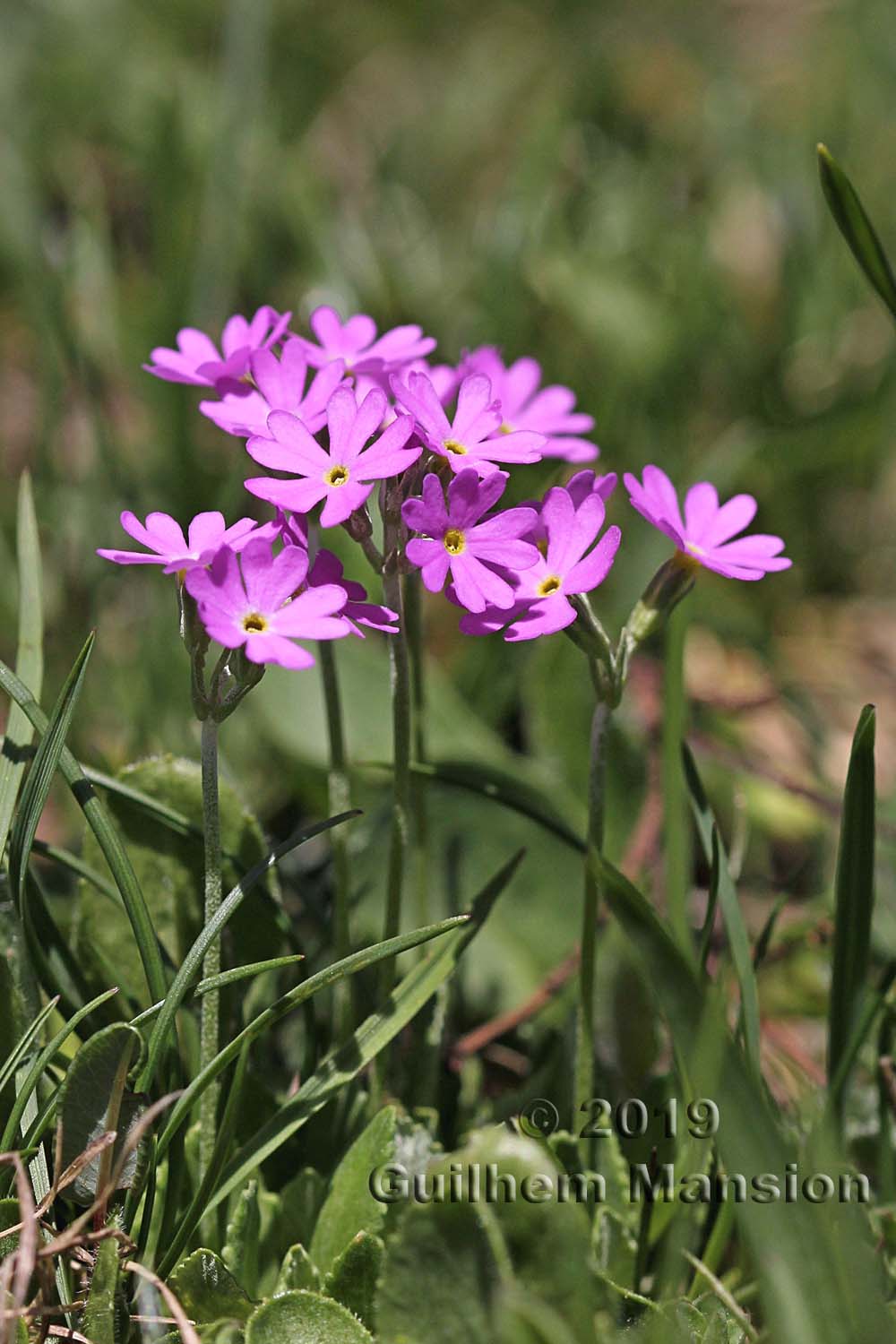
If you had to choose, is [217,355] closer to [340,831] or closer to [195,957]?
[340,831]

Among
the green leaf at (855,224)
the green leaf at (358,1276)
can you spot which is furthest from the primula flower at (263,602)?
the green leaf at (855,224)

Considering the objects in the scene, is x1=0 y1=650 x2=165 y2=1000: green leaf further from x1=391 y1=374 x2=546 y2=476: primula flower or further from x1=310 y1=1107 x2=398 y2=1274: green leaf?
x1=391 y1=374 x2=546 y2=476: primula flower

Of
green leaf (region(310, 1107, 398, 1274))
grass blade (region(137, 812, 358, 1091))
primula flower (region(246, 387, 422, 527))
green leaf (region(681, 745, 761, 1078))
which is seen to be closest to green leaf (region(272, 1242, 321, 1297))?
green leaf (region(310, 1107, 398, 1274))

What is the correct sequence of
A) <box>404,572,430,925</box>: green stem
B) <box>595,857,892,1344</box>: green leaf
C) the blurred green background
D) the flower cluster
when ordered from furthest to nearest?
the blurred green background, <box>404,572,430,925</box>: green stem, the flower cluster, <box>595,857,892,1344</box>: green leaf

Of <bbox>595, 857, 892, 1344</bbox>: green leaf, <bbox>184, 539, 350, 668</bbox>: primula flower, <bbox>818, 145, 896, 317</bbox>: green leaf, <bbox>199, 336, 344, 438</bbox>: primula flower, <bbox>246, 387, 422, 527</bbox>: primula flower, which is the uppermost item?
<bbox>818, 145, 896, 317</bbox>: green leaf

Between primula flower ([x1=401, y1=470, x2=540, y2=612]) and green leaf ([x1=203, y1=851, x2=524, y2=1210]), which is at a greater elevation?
primula flower ([x1=401, y1=470, x2=540, y2=612])

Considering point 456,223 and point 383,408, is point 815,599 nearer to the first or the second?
point 456,223

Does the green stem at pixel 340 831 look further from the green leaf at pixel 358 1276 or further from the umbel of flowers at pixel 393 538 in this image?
the green leaf at pixel 358 1276
